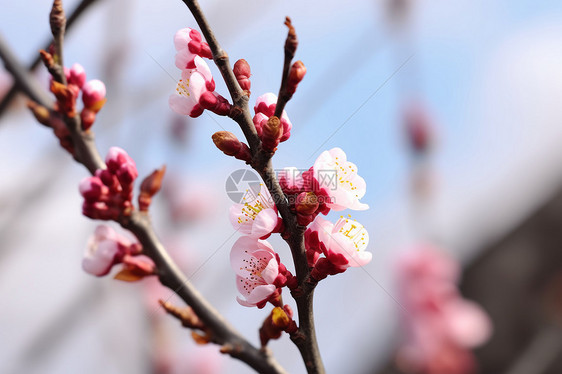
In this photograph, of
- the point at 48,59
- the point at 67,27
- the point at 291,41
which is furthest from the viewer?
the point at 67,27

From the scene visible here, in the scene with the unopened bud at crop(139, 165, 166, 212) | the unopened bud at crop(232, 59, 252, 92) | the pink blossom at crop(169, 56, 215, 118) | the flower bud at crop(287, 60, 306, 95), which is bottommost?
→ the unopened bud at crop(139, 165, 166, 212)

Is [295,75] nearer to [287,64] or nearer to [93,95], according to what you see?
[287,64]

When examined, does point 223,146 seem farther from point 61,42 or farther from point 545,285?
point 545,285

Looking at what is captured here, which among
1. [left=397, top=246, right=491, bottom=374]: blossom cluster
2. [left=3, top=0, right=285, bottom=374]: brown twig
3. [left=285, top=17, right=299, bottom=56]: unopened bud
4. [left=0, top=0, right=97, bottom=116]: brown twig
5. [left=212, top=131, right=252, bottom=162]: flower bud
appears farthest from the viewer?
[left=397, top=246, right=491, bottom=374]: blossom cluster

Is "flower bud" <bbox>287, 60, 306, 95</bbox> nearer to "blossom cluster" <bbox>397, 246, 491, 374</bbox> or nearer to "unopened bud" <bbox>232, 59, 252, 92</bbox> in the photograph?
"unopened bud" <bbox>232, 59, 252, 92</bbox>

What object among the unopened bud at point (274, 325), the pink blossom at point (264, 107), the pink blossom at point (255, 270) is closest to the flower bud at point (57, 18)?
the pink blossom at point (264, 107)

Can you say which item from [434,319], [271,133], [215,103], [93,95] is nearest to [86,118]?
[93,95]

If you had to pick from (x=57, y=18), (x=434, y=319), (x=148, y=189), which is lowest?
(x=434, y=319)

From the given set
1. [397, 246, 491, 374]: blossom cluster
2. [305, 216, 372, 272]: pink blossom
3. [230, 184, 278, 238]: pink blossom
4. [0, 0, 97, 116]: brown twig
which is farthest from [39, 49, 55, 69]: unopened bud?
[397, 246, 491, 374]: blossom cluster

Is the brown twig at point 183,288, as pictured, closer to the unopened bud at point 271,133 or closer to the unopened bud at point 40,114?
the unopened bud at point 40,114
